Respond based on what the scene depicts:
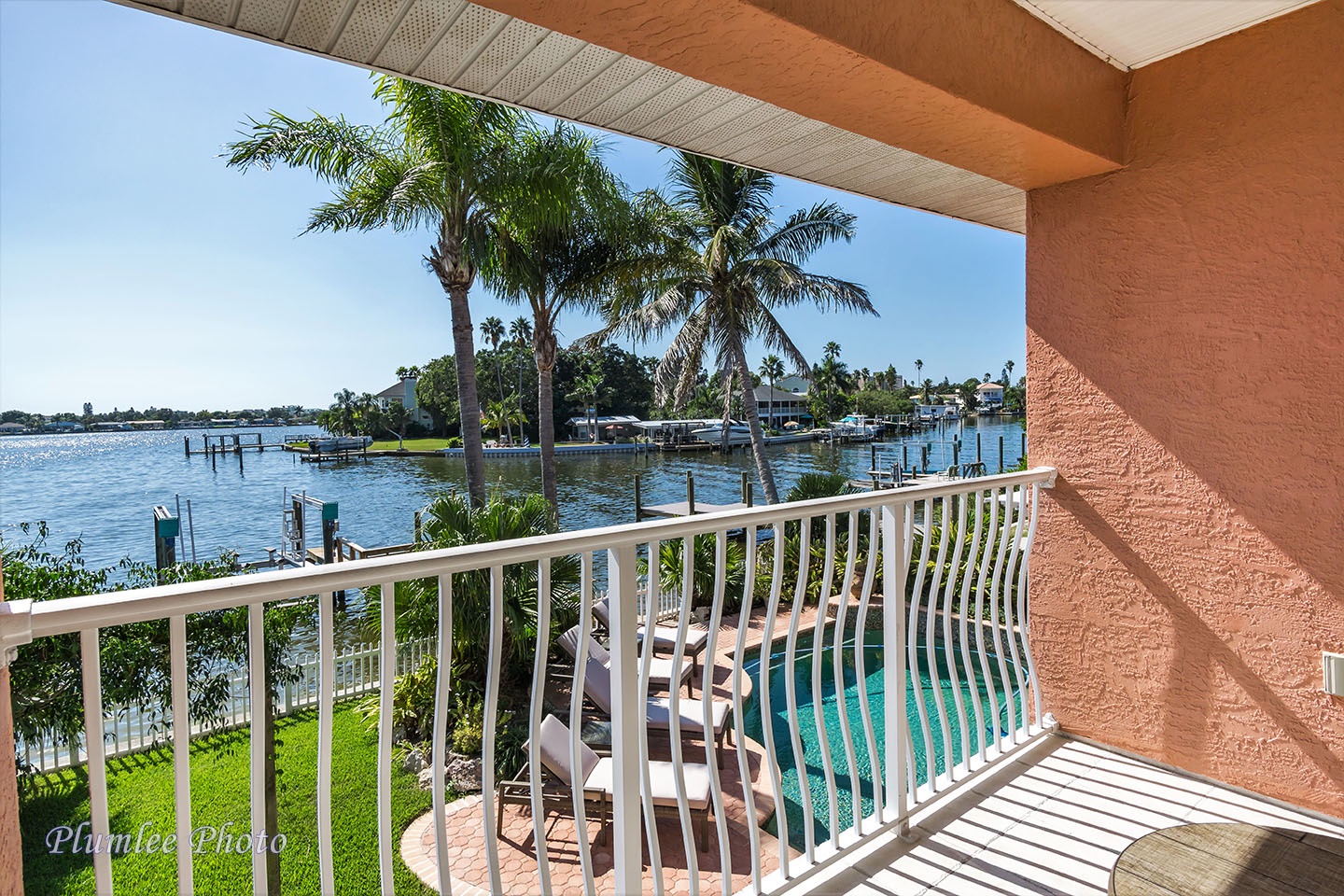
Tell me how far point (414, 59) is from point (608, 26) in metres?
0.80

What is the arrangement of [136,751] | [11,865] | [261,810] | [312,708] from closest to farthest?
[11,865] < [261,810] < [136,751] < [312,708]

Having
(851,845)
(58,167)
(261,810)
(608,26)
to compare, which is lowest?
(851,845)

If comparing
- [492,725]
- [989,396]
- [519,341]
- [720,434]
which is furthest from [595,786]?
[989,396]

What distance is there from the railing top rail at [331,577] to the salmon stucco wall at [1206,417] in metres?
1.57

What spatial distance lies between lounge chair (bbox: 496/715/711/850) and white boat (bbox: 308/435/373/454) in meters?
51.5

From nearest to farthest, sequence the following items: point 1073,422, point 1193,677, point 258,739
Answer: point 258,739 < point 1193,677 < point 1073,422

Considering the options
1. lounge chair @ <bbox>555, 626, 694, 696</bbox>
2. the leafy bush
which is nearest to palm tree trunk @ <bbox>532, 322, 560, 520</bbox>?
the leafy bush

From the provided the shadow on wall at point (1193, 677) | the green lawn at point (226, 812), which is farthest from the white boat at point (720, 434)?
the shadow on wall at point (1193, 677)

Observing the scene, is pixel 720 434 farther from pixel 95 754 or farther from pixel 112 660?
pixel 95 754

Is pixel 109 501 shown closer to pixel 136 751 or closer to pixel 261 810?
pixel 136 751

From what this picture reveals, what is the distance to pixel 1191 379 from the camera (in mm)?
2541

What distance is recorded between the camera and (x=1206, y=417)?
2.51m

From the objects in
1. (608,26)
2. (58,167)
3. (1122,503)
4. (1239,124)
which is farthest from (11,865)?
(58,167)

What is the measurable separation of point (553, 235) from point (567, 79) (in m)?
11.5
